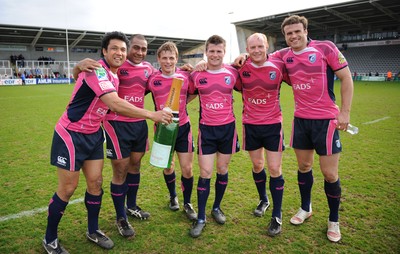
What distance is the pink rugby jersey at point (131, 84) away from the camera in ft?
11.2

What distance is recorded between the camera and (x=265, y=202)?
394 cm

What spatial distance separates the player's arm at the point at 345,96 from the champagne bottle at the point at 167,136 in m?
1.82

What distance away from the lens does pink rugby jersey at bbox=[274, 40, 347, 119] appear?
3.23 m

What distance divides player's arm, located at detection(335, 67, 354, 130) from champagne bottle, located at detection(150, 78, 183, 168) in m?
1.82

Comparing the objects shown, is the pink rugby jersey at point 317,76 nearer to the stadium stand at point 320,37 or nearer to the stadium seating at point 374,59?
the stadium stand at point 320,37

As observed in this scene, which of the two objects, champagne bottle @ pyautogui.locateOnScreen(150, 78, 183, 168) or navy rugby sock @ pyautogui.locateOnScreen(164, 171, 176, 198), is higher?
champagne bottle @ pyautogui.locateOnScreen(150, 78, 183, 168)

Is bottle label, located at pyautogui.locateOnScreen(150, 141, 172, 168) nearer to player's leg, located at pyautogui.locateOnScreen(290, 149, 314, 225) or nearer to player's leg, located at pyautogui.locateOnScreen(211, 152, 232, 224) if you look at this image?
player's leg, located at pyautogui.locateOnScreen(211, 152, 232, 224)

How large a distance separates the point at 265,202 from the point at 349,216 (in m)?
1.09

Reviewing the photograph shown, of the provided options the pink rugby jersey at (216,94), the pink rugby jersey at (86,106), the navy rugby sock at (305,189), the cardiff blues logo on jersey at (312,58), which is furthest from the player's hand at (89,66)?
the navy rugby sock at (305,189)

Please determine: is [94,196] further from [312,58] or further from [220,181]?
[312,58]

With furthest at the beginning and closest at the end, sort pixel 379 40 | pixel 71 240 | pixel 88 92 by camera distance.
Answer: pixel 379 40 < pixel 71 240 < pixel 88 92

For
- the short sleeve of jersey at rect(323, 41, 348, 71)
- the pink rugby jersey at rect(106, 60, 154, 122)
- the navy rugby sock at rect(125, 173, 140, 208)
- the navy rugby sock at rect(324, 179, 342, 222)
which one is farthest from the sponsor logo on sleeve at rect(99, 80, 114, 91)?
the navy rugby sock at rect(324, 179, 342, 222)

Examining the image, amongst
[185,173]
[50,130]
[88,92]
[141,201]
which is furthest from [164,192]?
[50,130]

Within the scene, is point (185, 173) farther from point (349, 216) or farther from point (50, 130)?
point (50, 130)
